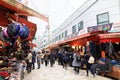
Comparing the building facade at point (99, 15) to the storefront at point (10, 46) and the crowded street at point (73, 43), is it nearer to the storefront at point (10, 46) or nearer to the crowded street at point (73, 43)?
the crowded street at point (73, 43)

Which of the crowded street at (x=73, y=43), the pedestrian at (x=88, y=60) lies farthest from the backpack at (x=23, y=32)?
the pedestrian at (x=88, y=60)

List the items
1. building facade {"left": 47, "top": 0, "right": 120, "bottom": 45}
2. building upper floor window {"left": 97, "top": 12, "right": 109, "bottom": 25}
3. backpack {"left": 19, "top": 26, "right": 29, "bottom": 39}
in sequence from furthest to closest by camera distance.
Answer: building upper floor window {"left": 97, "top": 12, "right": 109, "bottom": 25}
building facade {"left": 47, "top": 0, "right": 120, "bottom": 45}
backpack {"left": 19, "top": 26, "right": 29, "bottom": 39}

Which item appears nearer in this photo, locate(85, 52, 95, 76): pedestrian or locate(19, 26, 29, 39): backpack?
locate(19, 26, 29, 39): backpack

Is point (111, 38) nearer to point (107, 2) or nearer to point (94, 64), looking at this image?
point (94, 64)

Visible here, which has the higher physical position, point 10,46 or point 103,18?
point 103,18

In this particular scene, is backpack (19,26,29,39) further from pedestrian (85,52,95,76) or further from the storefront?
pedestrian (85,52,95,76)

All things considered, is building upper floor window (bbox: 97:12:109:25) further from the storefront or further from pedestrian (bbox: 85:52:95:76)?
the storefront

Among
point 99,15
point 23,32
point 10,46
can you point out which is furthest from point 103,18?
point 23,32

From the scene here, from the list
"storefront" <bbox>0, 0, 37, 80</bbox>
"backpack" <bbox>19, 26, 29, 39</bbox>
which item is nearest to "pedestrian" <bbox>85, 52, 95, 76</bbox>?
"storefront" <bbox>0, 0, 37, 80</bbox>

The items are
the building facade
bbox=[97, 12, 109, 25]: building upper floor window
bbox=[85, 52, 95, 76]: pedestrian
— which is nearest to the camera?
bbox=[85, 52, 95, 76]: pedestrian

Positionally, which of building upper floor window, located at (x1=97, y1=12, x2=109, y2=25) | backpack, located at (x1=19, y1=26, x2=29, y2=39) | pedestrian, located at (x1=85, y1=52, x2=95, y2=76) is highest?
building upper floor window, located at (x1=97, y1=12, x2=109, y2=25)

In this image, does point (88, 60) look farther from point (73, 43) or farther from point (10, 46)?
point (10, 46)

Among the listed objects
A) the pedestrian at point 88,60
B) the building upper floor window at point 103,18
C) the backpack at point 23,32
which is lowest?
the pedestrian at point 88,60

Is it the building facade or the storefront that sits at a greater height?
the building facade
